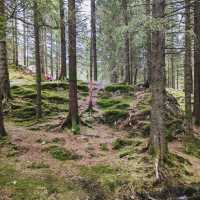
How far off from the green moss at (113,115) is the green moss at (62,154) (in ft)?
14.8

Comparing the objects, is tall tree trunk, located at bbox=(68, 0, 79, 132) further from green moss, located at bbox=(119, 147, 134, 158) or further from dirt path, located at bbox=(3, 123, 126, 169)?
green moss, located at bbox=(119, 147, 134, 158)

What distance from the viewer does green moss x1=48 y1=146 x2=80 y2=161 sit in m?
11.2

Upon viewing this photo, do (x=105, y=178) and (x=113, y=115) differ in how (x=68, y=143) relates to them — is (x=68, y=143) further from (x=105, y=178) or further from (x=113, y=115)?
(x=113, y=115)

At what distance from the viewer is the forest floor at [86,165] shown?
9.17 m

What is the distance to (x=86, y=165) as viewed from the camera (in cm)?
1076

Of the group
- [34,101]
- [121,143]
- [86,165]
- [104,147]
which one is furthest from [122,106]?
[86,165]

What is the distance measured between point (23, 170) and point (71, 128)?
13.1 ft

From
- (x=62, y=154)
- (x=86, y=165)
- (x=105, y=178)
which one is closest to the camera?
(x=105, y=178)

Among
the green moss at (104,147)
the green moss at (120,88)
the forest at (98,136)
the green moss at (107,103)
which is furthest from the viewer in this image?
the green moss at (120,88)

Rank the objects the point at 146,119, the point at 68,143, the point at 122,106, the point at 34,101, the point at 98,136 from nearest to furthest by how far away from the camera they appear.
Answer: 1. the point at 68,143
2. the point at 98,136
3. the point at 146,119
4. the point at 122,106
5. the point at 34,101

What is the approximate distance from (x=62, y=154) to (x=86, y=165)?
1.06 m

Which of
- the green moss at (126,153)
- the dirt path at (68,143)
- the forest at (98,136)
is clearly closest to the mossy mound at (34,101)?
the forest at (98,136)

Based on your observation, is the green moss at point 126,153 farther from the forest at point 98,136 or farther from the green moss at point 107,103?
the green moss at point 107,103

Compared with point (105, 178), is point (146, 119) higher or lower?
higher
